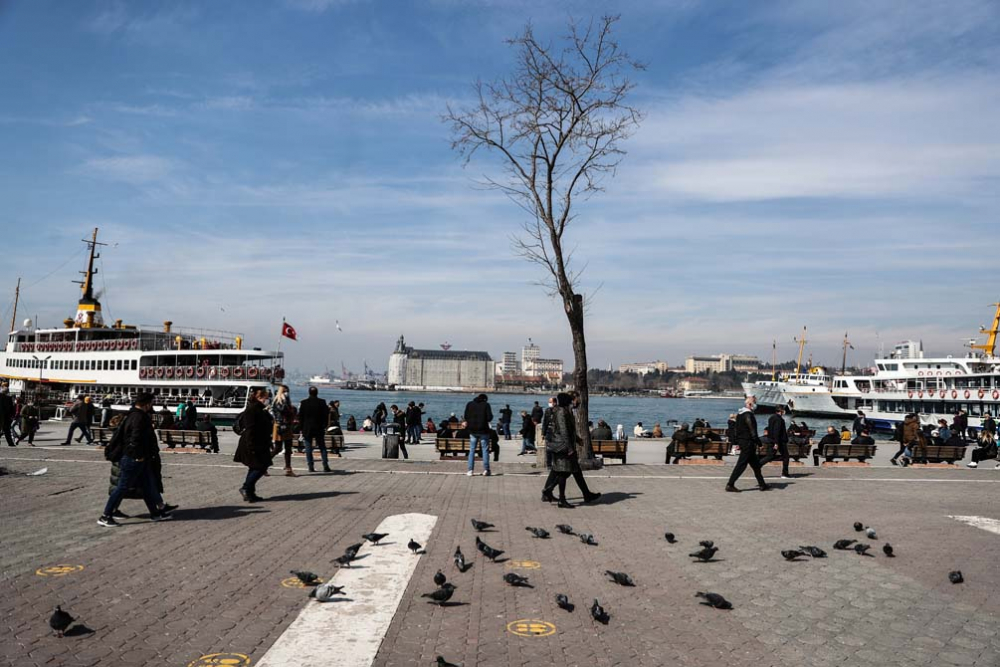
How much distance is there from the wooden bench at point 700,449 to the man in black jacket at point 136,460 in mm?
12504

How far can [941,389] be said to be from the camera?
53469mm

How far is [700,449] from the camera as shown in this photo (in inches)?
707

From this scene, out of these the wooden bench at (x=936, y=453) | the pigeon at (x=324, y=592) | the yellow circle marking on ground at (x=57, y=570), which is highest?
the wooden bench at (x=936, y=453)

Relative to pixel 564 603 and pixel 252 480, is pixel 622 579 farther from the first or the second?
pixel 252 480

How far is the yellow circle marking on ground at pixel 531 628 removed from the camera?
523cm

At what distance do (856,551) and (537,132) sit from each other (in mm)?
11920

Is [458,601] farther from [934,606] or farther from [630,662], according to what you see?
[934,606]

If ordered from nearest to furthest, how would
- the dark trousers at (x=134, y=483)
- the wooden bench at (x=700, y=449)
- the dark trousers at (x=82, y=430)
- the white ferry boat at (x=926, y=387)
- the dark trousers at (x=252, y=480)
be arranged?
the dark trousers at (x=134, y=483) → the dark trousers at (x=252, y=480) → the wooden bench at (x=700, y=449) → the dark trousers at (x=82, y=430) → the white ferry boat at (x=926, y=387)

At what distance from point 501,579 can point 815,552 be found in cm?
356

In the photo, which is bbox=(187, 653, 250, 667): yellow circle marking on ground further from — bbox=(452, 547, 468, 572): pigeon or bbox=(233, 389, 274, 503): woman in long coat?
bbox=(233, 389, 274, 503): woman in long coat

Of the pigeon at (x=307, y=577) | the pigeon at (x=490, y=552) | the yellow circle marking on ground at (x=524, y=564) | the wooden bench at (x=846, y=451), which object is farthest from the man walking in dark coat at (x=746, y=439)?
the pigeon at (x=307, y=577)

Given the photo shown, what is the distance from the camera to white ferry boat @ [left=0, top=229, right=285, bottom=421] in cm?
4053

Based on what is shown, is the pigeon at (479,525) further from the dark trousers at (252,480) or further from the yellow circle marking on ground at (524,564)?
the dark trousers at (252,480)

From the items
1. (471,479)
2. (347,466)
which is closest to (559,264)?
(471,479)
